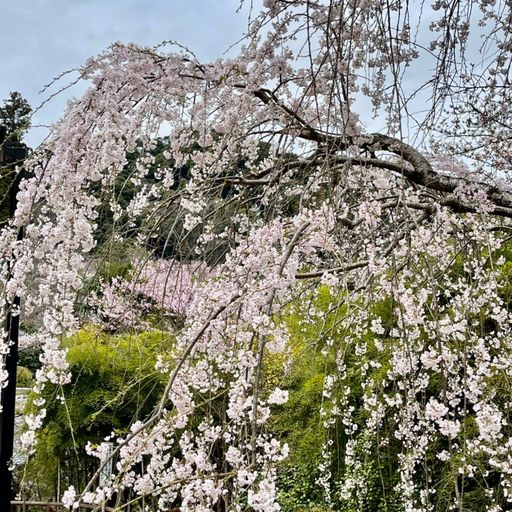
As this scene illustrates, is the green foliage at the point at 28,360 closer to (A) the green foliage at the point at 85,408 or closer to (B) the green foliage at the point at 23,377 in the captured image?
(B) the green foliage at the point at 23,377

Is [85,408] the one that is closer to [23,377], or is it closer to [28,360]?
[23,377]

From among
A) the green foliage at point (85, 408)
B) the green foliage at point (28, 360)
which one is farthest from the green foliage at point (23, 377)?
the green foliage at point (85, 408)

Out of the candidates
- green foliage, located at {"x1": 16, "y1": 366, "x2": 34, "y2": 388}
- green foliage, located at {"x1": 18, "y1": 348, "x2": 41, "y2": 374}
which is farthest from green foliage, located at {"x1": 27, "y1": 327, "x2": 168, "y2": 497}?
green foliage, located at {"x1": 18, "y1": 348, "x2": 41, "y2": 374}

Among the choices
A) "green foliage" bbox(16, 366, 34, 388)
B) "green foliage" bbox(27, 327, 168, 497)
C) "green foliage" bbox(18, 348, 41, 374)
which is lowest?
"green foliage" bbox(27, 327, 168, 497)

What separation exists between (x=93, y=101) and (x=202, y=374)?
750mm

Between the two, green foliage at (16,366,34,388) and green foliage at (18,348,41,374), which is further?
green foliage at (18,348,41,374)

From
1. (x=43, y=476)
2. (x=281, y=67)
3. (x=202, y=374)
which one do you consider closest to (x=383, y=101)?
(x=281, y=67)

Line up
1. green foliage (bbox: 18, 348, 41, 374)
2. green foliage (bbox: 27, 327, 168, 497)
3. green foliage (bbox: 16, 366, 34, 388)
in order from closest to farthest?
green foliage (bbox: 27, 327, 168, 497) → green foliage (bbox: 16, 366, 34, 388) → green foliage (bbox: 18, 348, 41, 374)

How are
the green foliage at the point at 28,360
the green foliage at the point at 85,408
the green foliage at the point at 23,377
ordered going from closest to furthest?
1. the green foliage at the point at 85,408
2. the green foliage at the point at 23,377
3. the green foliage at the point at 28,360

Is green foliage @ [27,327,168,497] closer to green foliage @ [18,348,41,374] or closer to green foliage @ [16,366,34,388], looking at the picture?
green foliage @ [16,366,34,388]

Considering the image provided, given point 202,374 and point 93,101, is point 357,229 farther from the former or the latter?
point 93,101

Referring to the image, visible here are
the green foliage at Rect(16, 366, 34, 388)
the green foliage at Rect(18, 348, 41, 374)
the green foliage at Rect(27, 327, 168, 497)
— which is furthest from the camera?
the green foliage at Rect(18, 348, 41, 374)

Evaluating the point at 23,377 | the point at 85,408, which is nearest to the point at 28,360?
the point at 23,377

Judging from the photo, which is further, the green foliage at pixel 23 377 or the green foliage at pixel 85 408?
the green foliage at pixel 23 377
